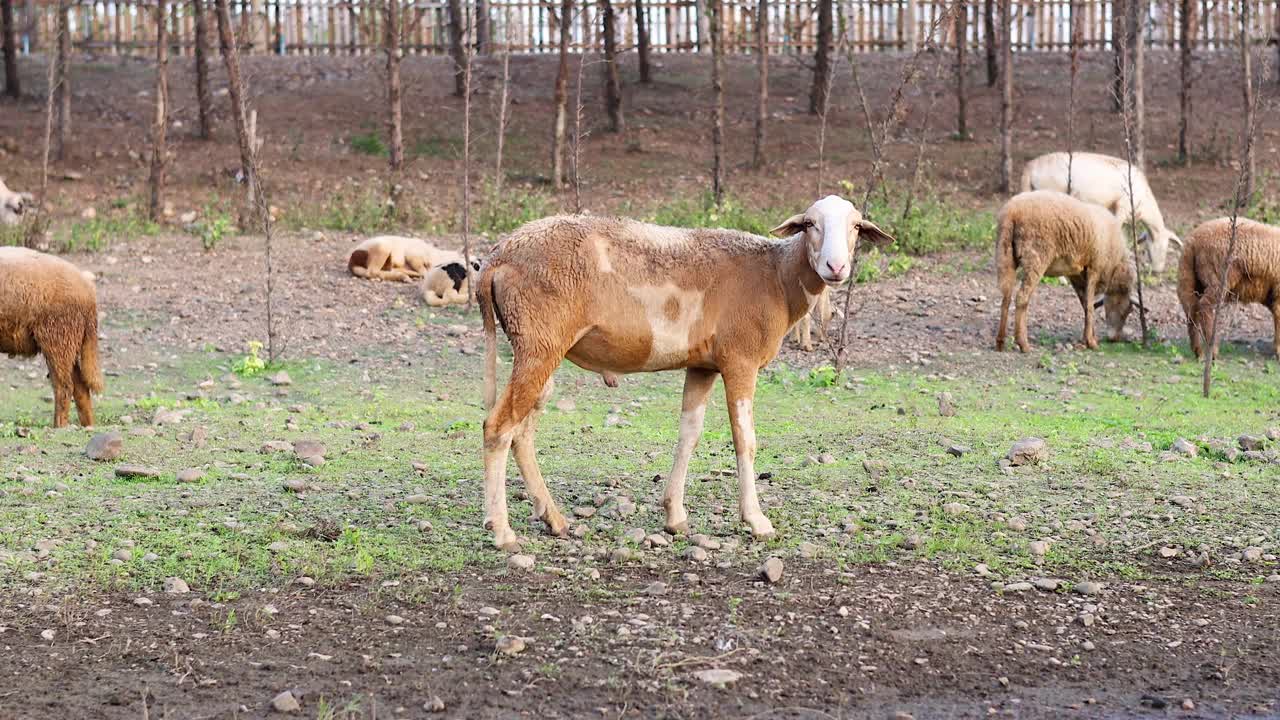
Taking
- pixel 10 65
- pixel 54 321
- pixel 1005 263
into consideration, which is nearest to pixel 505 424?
pixel 54 321

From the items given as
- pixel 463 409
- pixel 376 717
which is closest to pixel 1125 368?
pixel 463 409

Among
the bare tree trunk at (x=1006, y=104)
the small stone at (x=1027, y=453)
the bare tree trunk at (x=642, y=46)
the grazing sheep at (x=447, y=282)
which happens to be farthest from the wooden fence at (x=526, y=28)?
the small stone at (x=1027, y=453)

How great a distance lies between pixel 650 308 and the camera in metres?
7.32

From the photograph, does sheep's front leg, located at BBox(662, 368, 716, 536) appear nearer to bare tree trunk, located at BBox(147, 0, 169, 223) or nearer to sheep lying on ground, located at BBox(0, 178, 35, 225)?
bare tree trunk, located at BBox(147, 0, 169, 223)

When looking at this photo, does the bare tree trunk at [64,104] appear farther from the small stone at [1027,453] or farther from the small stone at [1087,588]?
the small stone at [1087,588]

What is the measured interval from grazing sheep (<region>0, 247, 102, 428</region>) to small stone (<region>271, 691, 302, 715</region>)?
19.9 feet

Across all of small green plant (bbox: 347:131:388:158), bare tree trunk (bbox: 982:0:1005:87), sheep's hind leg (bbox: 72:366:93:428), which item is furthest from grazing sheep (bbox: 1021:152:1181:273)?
sheep's hind leg (bbox: 72:366:93:428)

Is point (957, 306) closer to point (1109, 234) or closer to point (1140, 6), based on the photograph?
point (1109, 234)

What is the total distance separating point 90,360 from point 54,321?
15.4 inches

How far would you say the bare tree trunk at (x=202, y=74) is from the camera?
24369 millimetres

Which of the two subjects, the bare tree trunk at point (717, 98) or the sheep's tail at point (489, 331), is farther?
the bare tree trunk at point (717, 98)

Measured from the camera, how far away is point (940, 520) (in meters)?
7.98

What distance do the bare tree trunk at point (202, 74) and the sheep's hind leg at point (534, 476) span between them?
18.5m

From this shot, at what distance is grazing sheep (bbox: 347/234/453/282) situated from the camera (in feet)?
55.2
